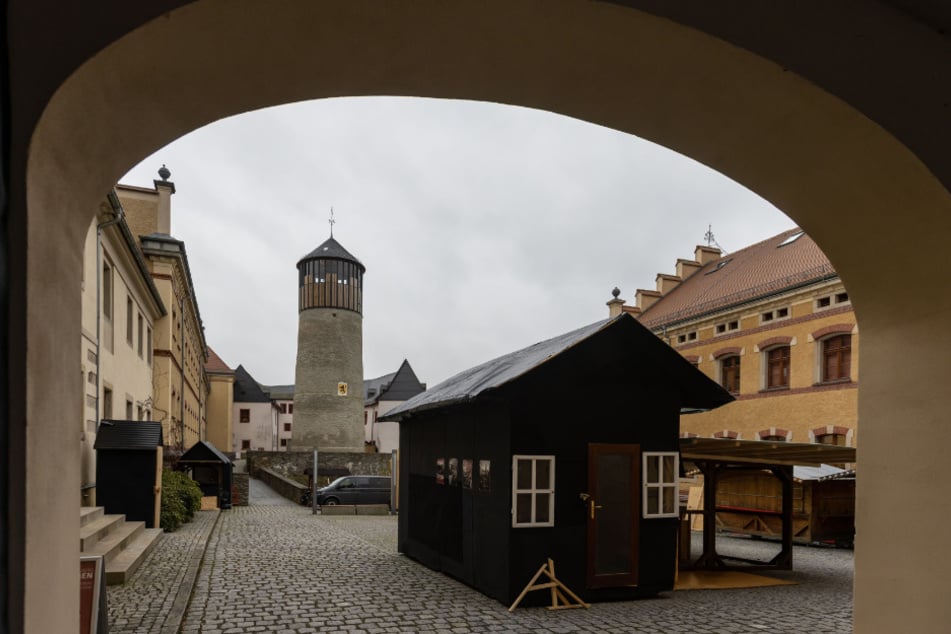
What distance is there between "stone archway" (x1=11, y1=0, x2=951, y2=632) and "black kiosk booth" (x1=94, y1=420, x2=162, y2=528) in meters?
13.2

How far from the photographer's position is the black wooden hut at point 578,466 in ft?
29.3

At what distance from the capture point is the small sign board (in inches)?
196

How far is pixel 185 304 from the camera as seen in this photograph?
113ft

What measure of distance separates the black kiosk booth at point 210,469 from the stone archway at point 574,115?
22271 mm

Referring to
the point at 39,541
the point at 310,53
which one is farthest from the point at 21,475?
the point at 310,53

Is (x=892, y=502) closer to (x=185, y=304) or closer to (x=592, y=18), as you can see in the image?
(x=592, y=18)

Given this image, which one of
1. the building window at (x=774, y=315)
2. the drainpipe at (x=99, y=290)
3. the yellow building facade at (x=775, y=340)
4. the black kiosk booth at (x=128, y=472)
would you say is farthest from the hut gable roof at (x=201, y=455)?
the building window at (x=774, y=315)

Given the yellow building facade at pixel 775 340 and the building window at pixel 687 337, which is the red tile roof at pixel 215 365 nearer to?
the yellow building facade at pixel 775 340

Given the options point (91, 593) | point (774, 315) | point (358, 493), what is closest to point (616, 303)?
point (774, 315)

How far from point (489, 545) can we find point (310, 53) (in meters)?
8.26

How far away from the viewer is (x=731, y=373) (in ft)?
86.8

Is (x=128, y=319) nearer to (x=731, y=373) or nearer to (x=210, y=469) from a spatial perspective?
(x=210, y=469)

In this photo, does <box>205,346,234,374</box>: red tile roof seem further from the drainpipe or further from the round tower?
the drainpipe

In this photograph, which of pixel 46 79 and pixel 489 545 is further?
pixel 489 545
